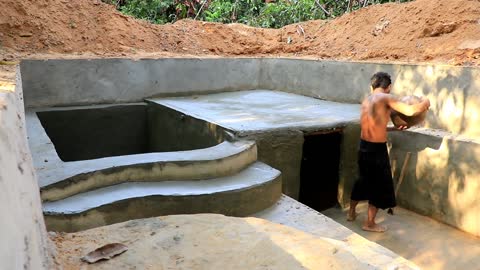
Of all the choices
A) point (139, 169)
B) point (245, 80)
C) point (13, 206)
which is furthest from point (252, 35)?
point (13, 206)

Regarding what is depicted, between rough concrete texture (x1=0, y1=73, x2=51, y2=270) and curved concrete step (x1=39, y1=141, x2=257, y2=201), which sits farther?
curved concrete step (x1=39, y1=141, x2=257, y2=201)

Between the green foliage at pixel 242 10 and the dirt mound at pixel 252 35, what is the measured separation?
1612 millimetres

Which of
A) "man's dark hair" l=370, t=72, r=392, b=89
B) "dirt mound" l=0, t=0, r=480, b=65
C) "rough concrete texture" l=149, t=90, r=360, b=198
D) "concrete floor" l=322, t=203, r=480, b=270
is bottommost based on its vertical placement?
"concrete floor" l=322, t=203, r=480, b=270

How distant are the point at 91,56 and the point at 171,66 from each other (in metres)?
1.25

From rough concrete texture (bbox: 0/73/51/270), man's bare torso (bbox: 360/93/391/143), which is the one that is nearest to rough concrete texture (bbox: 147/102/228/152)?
man's bare torso (bbox: 360/93/391/143)

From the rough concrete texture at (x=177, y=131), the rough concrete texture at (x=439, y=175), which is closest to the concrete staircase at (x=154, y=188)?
the rough concrete texture at (x=177, y=131)

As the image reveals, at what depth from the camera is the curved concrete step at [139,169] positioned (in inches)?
134

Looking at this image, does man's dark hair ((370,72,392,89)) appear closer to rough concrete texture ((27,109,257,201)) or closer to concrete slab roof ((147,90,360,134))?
concrete slab roof ((147,90,360,134))

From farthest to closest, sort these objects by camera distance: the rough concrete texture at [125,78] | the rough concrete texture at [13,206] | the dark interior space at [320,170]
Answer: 1. the rough concrete texture at [125,78]
2. the dark interior space at [320,170]
3. the rough concrete texture at [13,206]

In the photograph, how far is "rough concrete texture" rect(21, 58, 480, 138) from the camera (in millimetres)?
4874

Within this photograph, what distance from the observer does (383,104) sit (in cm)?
448

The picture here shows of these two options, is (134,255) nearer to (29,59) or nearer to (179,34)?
(29,59)

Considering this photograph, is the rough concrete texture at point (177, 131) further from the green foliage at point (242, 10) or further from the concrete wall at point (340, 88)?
the green foliage at point (242, 10)

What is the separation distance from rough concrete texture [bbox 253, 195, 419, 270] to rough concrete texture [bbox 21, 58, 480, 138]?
2.22 metres
